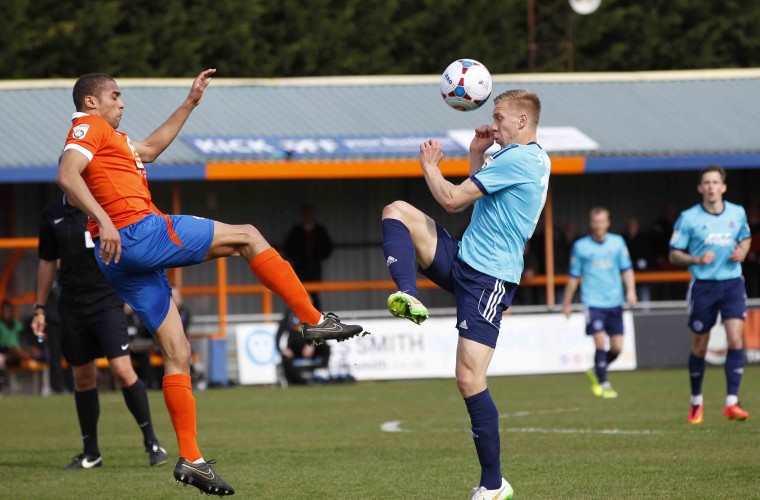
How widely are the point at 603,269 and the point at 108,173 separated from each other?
10513mm

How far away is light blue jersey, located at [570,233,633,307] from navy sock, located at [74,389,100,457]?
8.44 metres

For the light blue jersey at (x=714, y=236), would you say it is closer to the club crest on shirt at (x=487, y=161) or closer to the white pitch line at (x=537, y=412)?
the white pitch line at (x=537, y=412)

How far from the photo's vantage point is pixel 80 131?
26.4ft

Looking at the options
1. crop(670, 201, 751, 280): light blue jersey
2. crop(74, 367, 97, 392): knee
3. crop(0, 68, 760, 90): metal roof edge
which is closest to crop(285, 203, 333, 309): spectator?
crop(0, 68, 760, 90): metal roof edge

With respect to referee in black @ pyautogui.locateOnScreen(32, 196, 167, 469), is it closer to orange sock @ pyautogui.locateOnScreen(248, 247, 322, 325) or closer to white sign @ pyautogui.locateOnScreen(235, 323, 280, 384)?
orange sock @ pyautogui.locateOnScreen(248, 247, 322, 325)

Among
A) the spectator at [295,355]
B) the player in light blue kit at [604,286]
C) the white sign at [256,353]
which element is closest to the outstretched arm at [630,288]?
the player in light blue kit at [604,286]

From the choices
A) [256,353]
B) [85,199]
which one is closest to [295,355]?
[256,353]

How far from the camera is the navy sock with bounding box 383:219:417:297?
7.81 metres

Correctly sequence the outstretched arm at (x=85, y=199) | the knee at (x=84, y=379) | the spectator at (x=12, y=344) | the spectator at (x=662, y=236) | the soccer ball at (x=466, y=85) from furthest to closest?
the spectator at (x=662, y=236) → the spectator at (x=12, y=344) → the knee at (x=84, y=379) → the soccer ball at (x=466, y=85) → the outstretched arm at (x=85, y=199)

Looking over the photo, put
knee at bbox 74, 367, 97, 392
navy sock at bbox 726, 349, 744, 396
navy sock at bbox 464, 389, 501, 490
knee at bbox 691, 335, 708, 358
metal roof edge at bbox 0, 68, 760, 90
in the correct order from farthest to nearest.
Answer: metal roof edge at bbox 0, 68, 760, 90
knee at bbox 691, 335, 708, 358
navy sock at bbox 726, 349, 744, 396
knee at bbox 74, 367, 97, 392
navy sock at bbox 464, 389, 501, 490

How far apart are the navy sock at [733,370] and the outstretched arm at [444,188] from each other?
5.80 meters

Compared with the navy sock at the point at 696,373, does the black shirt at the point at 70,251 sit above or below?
above

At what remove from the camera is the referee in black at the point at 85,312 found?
1058 cm

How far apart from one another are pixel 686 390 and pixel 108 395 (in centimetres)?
821
